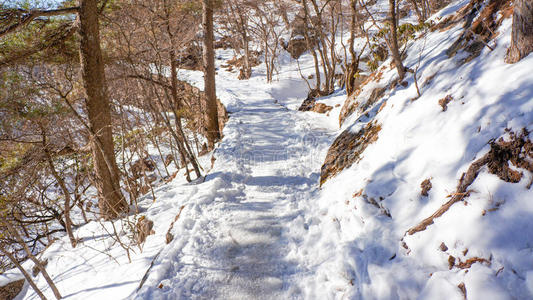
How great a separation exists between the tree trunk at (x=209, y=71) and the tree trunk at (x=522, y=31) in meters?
6.62

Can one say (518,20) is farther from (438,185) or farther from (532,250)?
(532,250)

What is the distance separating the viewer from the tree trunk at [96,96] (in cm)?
480

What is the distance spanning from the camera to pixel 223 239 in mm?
3486

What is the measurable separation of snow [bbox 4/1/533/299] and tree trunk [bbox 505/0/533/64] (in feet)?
0.38

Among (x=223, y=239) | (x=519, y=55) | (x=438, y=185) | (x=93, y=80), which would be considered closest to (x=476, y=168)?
(x=438, y=185)

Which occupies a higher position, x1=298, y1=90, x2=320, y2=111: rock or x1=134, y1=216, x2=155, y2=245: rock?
x1=298, y1=90, x2=320, y2=111: rock

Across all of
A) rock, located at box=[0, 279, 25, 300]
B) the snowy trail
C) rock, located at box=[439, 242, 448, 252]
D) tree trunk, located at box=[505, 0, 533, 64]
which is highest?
tree trunk, located at box=[505, 0, 533, 64]

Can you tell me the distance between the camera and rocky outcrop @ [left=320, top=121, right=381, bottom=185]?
4.22 metres

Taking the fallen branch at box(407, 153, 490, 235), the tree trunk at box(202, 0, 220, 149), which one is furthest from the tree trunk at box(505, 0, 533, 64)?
the tree trunk at box(202, 0, 220, 149)

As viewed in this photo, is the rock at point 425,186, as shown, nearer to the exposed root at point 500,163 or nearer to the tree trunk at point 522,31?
the exposed root at point 500,163

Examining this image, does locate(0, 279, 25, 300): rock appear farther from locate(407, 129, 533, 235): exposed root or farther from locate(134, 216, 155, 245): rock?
locate(407, 129, 533, 235): exposed root

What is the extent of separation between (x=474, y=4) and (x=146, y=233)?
6.72 metres

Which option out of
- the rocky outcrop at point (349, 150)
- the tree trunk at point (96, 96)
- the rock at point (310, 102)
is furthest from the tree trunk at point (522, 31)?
the rock at point (310, 102)

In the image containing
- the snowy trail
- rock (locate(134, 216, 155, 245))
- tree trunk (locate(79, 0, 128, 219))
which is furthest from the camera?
tree trunk (locate(79, 0, 128, 219))
